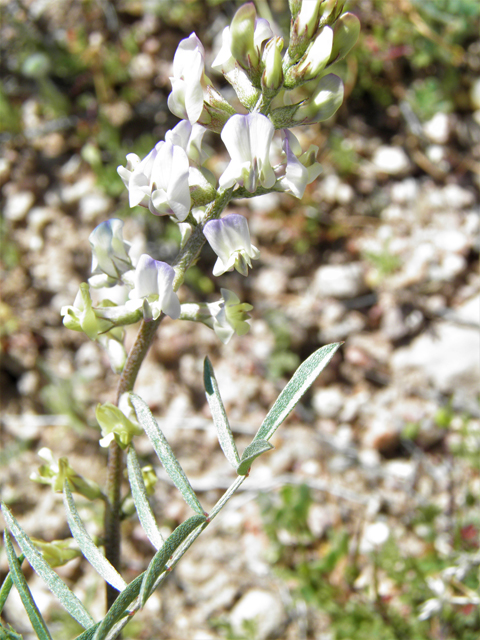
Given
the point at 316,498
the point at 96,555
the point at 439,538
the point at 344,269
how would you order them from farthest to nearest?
the point at 344,269
the point at 316,498
the point at 439,538
the point at 96,555

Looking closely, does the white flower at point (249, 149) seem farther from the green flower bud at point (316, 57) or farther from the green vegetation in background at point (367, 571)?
the green vegetation in background at point (367, 571)

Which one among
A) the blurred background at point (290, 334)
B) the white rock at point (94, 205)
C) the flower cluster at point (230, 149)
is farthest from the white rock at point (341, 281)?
the flower cluster at point (230, 149)

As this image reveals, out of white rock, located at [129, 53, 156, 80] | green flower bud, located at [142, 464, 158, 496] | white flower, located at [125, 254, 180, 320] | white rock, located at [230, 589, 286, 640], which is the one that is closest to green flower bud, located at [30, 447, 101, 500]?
green flower bud, located at [142, 464, 158, 496]

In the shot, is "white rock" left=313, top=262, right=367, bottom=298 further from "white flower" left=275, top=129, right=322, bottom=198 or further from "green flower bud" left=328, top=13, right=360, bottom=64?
"green flower bud" left=328, top=13, right=360, bottom=64

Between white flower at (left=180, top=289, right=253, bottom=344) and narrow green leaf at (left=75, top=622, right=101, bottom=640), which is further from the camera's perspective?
white flower at (left=180, top=289, right=253, bottom=344)

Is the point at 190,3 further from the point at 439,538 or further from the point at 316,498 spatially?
the point at 439,538

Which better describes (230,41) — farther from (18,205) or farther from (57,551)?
(18,205)

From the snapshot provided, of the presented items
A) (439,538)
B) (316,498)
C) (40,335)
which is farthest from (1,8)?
(439,538)
